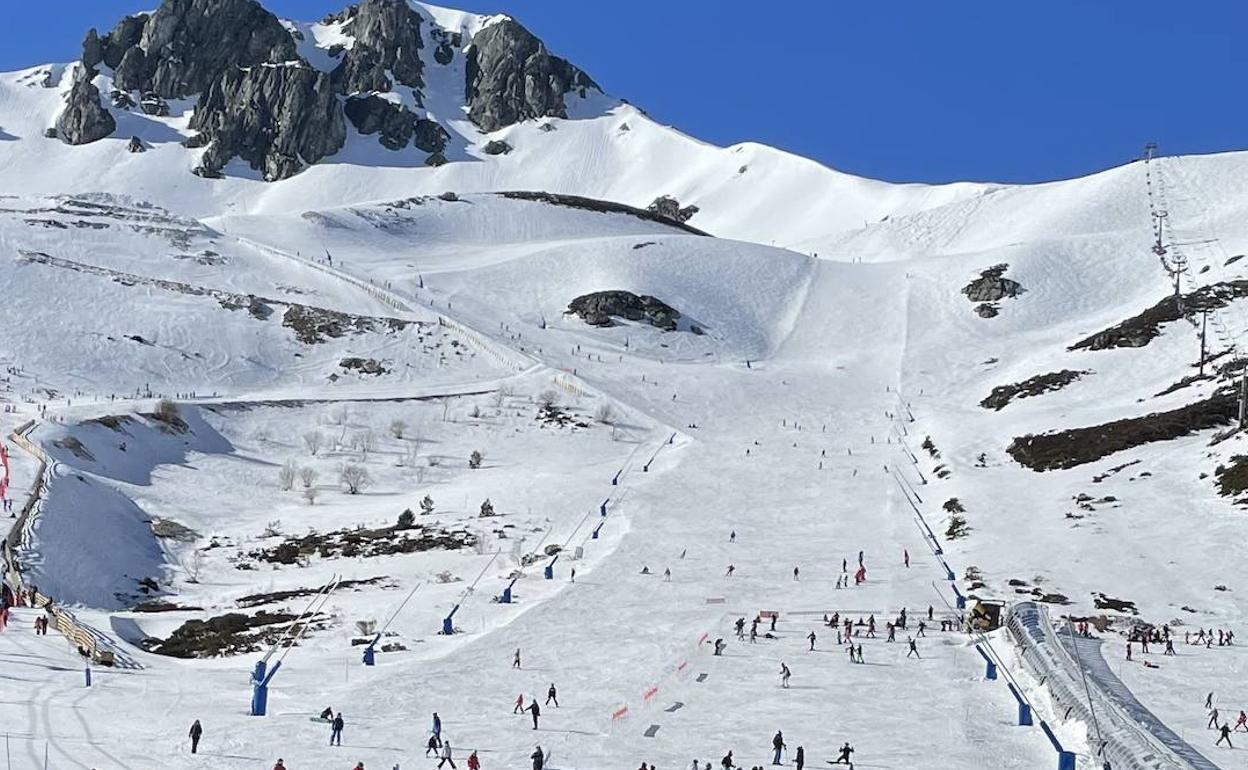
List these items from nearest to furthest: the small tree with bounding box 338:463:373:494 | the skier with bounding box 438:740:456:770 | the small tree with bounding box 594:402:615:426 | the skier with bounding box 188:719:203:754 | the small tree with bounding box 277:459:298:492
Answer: the skier with bounding box 438:740:456:770
the skier with bounding box 188:719:203:754
the small tree with bounding box 277:459:298:492
the small tree with bounding box 338:463:373:494
the small tree with bounding box 594:402:615:426

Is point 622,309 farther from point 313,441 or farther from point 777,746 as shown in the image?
point 777,746

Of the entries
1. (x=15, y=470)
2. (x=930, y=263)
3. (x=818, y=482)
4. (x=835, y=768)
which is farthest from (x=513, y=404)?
(x=930, y=263)

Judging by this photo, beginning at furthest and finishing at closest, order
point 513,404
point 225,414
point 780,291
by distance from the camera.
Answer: point 780,291
point 513,404
point 225,414

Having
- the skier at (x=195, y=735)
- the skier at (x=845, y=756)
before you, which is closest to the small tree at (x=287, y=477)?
the skier at (x=195, y=735)

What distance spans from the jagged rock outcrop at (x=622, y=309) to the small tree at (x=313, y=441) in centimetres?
4358

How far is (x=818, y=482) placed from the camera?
67125 mm

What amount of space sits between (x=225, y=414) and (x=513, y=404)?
779 inches

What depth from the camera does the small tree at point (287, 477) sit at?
6912 centimetres

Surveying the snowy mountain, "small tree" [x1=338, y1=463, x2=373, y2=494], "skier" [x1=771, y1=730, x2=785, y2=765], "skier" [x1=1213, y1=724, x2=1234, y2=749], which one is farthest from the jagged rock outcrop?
"skier" [x1=771, y1=730, x2=785, y2=765]

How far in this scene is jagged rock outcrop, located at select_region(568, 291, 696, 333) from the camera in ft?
390

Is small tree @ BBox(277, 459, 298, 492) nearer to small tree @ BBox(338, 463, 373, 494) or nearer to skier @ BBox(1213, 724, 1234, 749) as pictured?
small tree @ BBox(338, 463, 373, 494)

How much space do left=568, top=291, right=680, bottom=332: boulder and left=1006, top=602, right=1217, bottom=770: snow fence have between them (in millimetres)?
81671

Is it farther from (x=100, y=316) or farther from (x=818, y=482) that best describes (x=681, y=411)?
(x=100, y=316)

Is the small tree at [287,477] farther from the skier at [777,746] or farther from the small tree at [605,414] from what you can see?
the skier at [777,746]
